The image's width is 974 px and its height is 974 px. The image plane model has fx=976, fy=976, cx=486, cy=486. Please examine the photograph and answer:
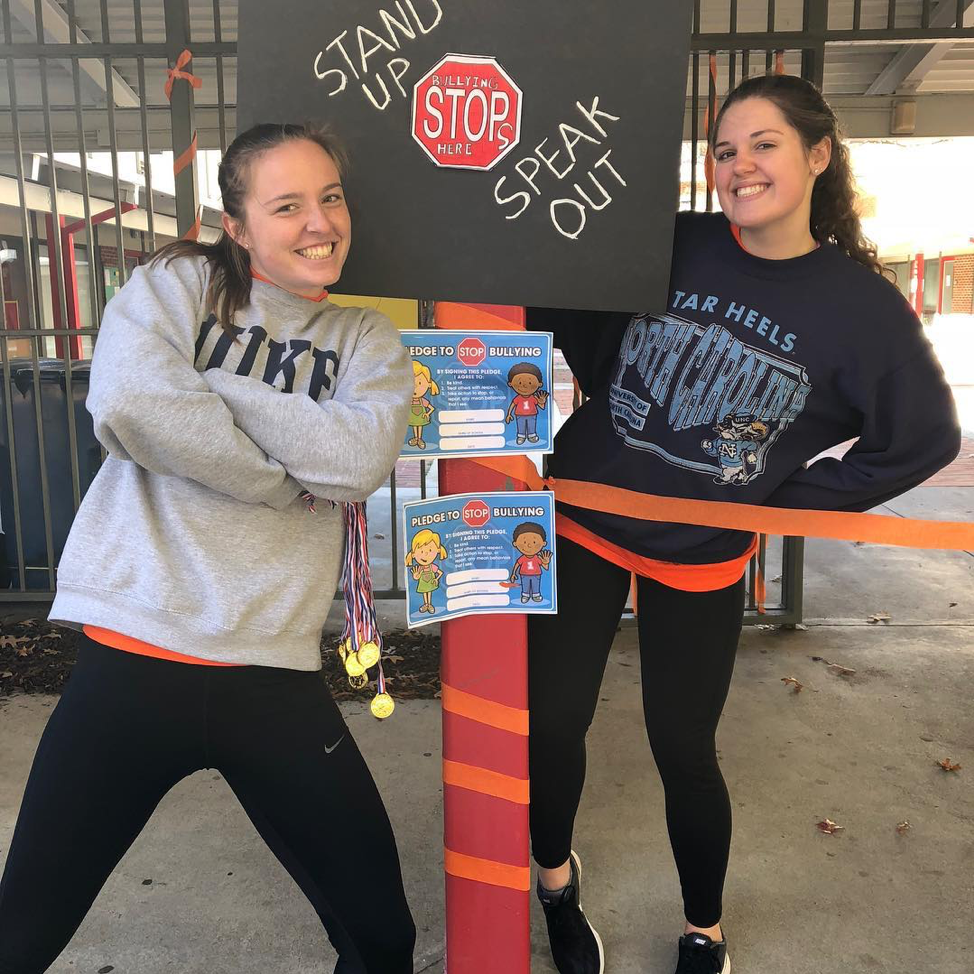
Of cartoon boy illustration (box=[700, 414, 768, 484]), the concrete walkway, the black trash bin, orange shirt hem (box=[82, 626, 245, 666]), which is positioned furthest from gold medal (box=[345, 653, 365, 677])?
the black trash bin

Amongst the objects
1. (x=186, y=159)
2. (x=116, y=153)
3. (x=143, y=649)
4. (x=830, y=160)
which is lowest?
(x=143, y=649)

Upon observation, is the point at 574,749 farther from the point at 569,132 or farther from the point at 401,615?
the point at 401,615

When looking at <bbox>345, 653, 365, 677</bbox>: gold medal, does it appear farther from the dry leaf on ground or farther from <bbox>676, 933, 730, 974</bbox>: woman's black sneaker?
the dry leaf on ground

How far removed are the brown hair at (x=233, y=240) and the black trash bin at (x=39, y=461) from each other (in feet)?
12.6

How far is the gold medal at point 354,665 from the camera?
1.71m

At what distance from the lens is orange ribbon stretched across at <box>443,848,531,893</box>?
2037mm

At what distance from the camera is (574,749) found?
6.96 feet

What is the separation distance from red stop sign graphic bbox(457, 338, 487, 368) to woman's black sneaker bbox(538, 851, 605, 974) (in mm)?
1262

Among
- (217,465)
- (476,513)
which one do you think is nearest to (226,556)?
(217,465)

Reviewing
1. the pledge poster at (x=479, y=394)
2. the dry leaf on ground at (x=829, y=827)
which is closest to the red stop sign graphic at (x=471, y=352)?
the pledge poster at (x=479, y=394)

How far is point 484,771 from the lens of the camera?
1997 millimetres

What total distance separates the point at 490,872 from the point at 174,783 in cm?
77

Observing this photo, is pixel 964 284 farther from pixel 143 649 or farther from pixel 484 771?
pixel 143 649

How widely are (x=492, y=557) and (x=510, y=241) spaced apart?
2.01 feet
